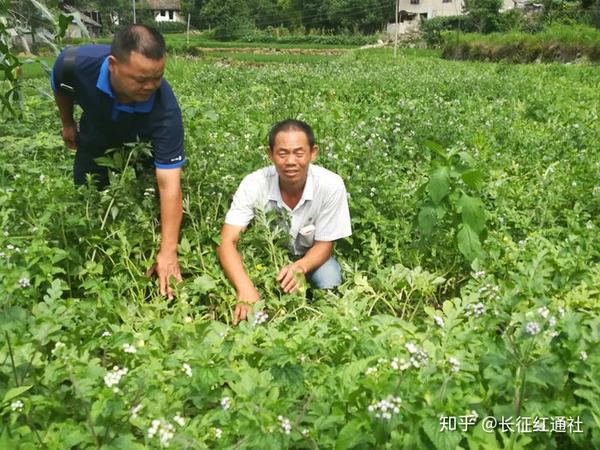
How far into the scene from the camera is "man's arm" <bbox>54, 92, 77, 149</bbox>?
12.8 feet

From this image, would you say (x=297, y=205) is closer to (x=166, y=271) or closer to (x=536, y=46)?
(x=166, y=271)

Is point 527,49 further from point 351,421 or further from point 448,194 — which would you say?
point 351,421

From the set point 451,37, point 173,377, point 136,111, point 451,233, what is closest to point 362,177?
point 451,233

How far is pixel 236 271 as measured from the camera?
319 cm

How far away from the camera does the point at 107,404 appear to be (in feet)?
5.54

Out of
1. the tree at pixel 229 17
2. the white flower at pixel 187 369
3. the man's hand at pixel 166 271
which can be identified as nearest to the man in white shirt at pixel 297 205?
the man's hand at pixel 166 271

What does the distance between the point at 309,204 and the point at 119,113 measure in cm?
129

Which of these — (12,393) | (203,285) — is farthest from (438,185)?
(12,393)

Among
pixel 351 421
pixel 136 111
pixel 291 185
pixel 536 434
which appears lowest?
pixel 536 434

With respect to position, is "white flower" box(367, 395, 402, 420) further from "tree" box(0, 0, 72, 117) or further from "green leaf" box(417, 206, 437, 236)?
"tree" box(0, 0, 72, 117)

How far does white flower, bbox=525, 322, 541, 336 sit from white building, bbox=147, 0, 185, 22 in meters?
90.3

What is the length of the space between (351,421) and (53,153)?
15.0 ft

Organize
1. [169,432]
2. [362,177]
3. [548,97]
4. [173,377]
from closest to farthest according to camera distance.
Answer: [169,432] → [173,377] → [362,177] → [548,97]

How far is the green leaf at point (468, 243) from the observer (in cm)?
311
